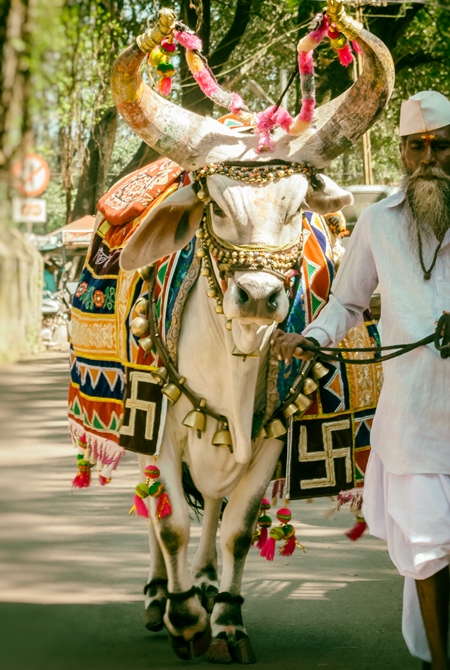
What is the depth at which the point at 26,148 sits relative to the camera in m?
0.97

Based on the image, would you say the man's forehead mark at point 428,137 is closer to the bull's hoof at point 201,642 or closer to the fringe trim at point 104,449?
the fringe trim at point 104,449

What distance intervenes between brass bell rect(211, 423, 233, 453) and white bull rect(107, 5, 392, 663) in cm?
4

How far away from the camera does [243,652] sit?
160 inches

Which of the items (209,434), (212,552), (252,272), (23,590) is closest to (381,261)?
(252,272)

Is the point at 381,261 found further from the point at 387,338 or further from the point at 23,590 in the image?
the point at 23,590

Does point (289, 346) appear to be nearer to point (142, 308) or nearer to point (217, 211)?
point (217, 211)

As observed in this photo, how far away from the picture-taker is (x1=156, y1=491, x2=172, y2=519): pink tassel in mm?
4078

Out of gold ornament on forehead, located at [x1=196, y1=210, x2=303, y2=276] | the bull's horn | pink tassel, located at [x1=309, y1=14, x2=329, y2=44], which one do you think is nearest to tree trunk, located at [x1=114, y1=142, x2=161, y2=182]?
the bull's horn

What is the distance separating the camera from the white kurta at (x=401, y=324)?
3.50 m

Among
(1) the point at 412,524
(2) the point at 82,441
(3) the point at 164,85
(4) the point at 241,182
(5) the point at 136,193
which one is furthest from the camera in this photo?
(2) the point at 82,441

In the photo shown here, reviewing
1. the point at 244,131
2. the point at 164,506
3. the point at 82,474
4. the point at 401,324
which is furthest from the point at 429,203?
the point at 82,474

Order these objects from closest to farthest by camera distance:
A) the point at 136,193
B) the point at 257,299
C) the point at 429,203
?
the point at 257,299 → the point at 429,203 → the point at 136,193

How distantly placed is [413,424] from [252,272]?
2.38 feet

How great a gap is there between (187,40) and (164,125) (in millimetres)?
316
